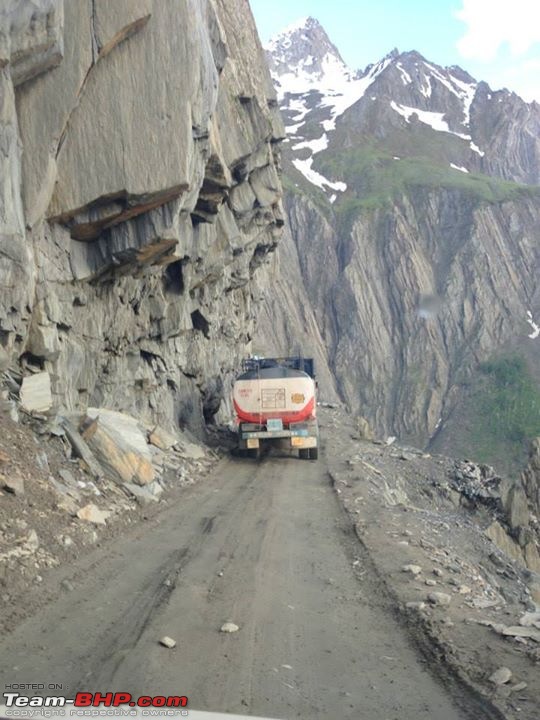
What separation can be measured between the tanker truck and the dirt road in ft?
34.6

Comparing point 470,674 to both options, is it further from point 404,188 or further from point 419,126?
point 419,126

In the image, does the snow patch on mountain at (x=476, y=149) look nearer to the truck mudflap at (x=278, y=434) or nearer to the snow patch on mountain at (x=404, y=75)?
the snow patch on mountain at (x=404, y=75)

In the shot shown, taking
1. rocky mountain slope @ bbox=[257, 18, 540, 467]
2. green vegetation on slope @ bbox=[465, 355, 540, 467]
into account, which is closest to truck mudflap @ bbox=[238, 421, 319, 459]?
green vegetation on slope @ bbox=[465, 355, 540, 467]

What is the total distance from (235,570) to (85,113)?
1118cm

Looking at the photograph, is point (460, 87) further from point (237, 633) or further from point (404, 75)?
point (237, 633)

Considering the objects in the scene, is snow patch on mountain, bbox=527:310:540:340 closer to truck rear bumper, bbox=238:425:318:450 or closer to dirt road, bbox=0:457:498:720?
truck rear bumper, bbox=238:425:318:450

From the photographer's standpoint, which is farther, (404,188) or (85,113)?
(404,188)

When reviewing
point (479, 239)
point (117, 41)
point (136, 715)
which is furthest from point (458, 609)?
point (479, 239)

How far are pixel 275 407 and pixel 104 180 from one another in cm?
972

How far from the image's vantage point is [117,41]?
15.1m

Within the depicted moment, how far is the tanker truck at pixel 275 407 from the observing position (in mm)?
21609

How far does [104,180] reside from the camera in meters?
15.1

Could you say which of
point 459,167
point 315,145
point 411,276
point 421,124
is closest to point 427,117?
point 421,124

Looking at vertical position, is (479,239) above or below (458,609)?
above
